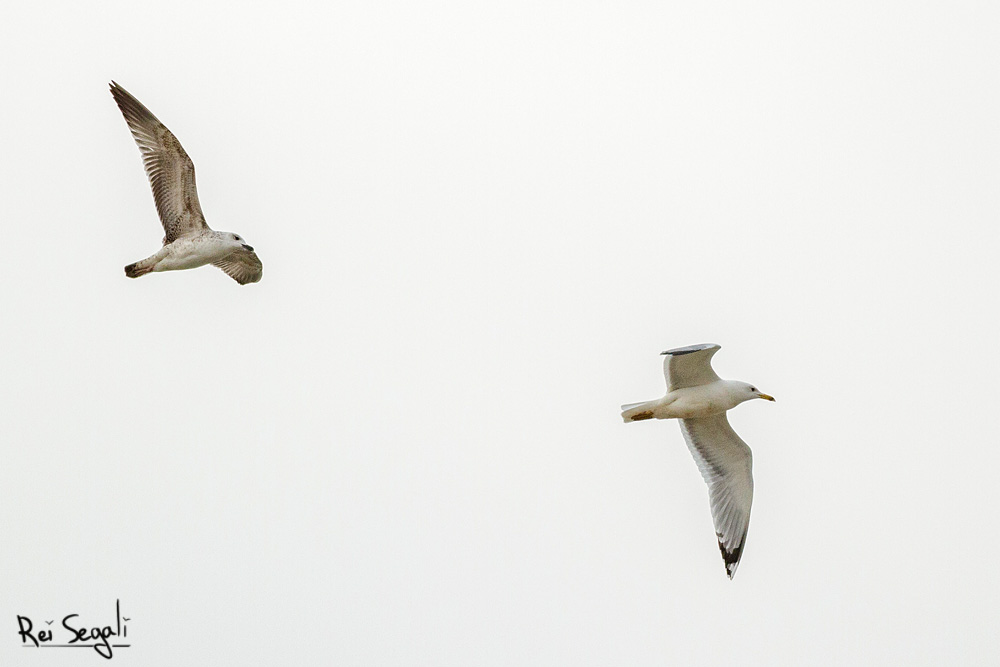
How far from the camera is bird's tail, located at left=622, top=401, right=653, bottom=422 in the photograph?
41.4ft

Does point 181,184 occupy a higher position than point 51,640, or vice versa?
point 181,184

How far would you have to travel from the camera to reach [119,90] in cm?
1343

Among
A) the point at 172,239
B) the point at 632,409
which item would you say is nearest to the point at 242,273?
the point at 172,239

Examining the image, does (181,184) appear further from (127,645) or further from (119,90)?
(127,645)

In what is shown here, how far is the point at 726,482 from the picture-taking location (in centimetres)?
1357

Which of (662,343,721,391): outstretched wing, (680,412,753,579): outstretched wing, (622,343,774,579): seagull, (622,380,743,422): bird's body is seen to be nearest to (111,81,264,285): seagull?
(622,380,743,422): bird's body

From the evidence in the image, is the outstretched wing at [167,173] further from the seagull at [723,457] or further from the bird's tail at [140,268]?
the seagull at [723,457]

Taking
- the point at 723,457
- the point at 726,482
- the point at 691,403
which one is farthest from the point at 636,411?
the point at 726,482

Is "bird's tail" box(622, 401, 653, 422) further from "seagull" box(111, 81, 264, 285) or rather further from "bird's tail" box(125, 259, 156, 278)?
"bird's tail" box(125, 259, 156, 278)

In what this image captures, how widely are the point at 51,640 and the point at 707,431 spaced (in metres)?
7.38

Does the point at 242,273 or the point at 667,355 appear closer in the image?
the point at 667,355

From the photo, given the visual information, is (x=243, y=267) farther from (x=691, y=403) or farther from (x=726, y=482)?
(x=726, y=482)

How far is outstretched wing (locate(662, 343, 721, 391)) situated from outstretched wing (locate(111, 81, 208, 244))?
4183 millimetres

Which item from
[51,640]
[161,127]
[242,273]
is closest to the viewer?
[161,127]
